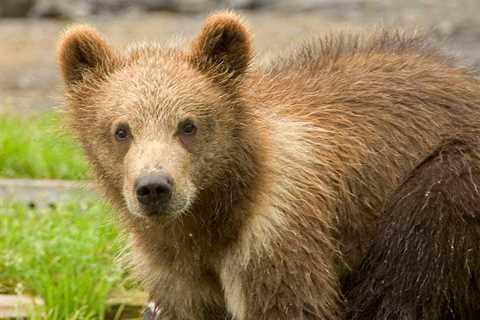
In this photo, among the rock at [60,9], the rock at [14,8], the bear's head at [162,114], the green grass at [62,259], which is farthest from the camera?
the rock at [14,8]

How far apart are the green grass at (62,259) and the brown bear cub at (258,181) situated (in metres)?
0.68

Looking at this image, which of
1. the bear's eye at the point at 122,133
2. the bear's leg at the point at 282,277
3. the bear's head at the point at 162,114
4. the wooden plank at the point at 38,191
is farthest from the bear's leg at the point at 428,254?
the wooden plank at the point at 38,191

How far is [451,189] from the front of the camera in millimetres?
6215

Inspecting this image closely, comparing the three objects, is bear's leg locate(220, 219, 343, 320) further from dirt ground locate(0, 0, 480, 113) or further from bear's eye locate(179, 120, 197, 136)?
dirt ground locate(0, 0, 480, 113)

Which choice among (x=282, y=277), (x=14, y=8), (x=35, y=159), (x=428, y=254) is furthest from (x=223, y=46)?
(x=14, y=8)

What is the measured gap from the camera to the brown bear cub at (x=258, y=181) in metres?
5.89

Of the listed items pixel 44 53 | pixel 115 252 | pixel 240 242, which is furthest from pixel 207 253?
pixel 44 53

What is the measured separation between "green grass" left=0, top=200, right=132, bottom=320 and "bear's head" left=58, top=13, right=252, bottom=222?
696 millimetres

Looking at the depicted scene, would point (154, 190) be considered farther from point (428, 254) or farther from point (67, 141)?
point (428, 254)

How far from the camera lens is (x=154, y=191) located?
554 cm

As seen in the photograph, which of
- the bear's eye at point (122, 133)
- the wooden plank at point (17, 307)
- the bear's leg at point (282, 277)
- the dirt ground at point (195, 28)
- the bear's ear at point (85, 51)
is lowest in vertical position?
the dirt ground at point (195, 28)

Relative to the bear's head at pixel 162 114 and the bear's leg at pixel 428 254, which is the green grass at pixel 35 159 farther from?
the bear's leg at pixel 428 254

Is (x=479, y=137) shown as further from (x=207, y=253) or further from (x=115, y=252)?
(x=115, y=252)

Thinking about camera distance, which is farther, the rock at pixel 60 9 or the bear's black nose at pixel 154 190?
the rock at pixel 60 9
